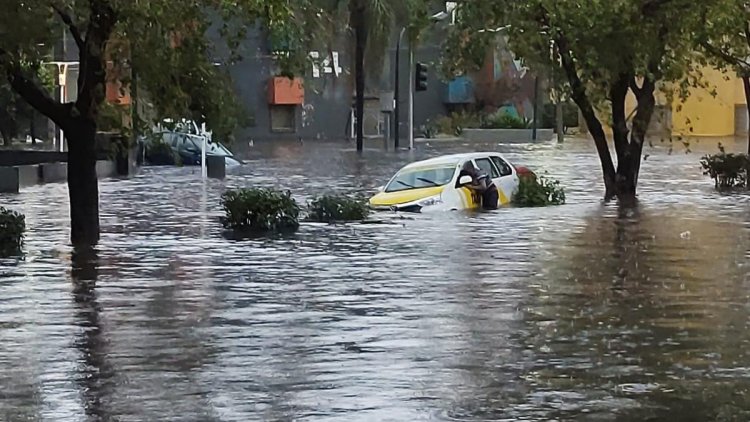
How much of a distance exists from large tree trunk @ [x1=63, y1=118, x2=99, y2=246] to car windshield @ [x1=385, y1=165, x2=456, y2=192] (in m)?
9.55

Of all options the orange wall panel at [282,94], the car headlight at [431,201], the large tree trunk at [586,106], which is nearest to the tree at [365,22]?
the orange wall panel at [282,94]

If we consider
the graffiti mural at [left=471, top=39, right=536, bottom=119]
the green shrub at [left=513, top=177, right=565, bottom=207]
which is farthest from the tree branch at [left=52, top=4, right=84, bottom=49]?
the graffiti mural at [left=471, top=39, right=536, bottom=119]

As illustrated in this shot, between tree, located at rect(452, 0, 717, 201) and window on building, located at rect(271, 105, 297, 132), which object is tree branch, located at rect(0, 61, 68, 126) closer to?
tree, located at rect(452, 0, 717, 201)

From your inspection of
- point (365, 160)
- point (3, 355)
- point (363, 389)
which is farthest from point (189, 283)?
point (365, 160)

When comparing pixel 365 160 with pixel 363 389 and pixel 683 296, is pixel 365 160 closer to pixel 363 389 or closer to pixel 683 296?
pixel 683 296

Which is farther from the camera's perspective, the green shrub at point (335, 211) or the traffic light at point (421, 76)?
the traffic light at point (421, 76)

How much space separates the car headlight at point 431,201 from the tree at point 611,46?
10.9 feet

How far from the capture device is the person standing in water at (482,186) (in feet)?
95.0

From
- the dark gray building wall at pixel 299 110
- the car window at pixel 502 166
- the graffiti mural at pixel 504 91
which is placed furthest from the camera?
the dark gray building wall at pixel 299 110

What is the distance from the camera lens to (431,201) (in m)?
28.1

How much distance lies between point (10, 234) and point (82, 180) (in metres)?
1.45

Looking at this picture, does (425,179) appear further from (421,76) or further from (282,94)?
(282,94)

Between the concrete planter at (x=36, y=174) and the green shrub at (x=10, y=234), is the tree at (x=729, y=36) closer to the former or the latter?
the green shrub at (x=10, y=234)

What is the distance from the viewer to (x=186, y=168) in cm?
4612
